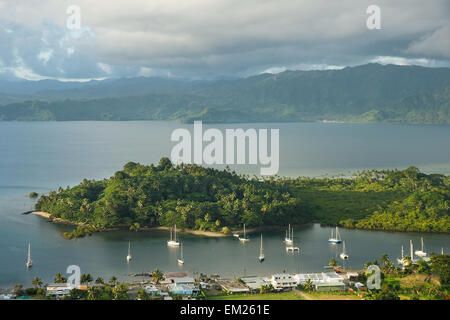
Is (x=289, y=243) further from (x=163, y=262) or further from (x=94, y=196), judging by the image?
(x=94, y=196)

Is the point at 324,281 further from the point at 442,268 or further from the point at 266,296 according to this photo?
the point at 442,268

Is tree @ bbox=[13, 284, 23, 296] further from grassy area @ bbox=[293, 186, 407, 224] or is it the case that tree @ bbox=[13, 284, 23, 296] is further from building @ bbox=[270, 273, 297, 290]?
grassy area @ bbox=[293, 186, 407, 224]

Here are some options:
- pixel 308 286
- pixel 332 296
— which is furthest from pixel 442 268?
pixel 308 286

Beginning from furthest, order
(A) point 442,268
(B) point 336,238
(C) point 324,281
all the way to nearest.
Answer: (B) point 336,238 → (A) point 442,268 → (C) point 324,281

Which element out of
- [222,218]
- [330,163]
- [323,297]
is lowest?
[323,297]
